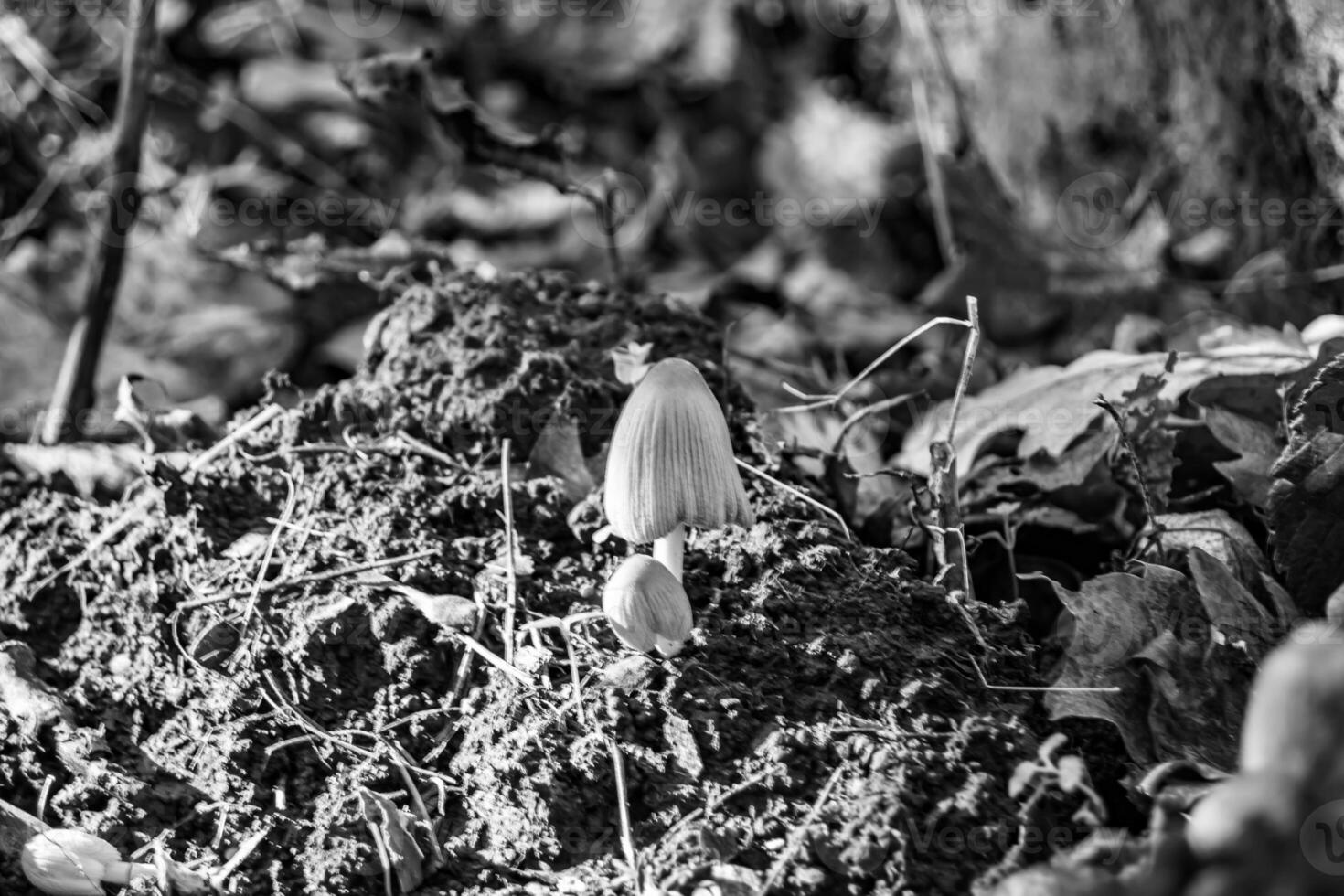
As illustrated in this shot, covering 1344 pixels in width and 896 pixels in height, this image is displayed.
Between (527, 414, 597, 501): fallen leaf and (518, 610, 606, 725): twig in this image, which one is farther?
(527, 414, 597, 501): fallen leaf

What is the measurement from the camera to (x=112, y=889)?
1.68 metres

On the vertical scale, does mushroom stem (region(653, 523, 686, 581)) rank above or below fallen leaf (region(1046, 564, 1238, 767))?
above

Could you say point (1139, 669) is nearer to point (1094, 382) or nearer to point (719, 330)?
point (1094, 382)

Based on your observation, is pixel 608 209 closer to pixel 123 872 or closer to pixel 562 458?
pixel 562 458

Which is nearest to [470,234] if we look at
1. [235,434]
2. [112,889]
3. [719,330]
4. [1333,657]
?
[719,330]

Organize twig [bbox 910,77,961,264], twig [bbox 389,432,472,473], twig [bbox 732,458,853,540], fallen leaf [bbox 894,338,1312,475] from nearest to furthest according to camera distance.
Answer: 1. twig [bbox 732,458,853,540]
2. twig [bbox 389,432,472,473]
3. fallen leaf [bbox 894,338,1312,475]
4. twig [bbox 910,77,961,264]

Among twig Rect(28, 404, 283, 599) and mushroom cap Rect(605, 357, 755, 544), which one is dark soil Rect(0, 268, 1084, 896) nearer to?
twig Rect(28, 404, 283, 599)

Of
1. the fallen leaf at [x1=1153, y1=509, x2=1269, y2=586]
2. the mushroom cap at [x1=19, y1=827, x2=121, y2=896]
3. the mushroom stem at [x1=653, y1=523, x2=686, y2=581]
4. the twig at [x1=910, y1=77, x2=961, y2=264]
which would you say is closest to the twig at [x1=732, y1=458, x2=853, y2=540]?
the mushroom stem at [x1=653, y1=523, x2=686, y2=581]

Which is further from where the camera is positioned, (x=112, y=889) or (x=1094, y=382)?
(x=1094, y=382)

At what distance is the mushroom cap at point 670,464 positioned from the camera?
70.0 inches

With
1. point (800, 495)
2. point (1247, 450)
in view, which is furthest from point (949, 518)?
point (1247, 450)

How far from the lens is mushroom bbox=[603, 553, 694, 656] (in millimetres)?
1722

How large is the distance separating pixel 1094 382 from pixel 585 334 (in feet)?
3.51

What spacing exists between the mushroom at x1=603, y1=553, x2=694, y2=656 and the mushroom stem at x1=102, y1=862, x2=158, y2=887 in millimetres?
733
